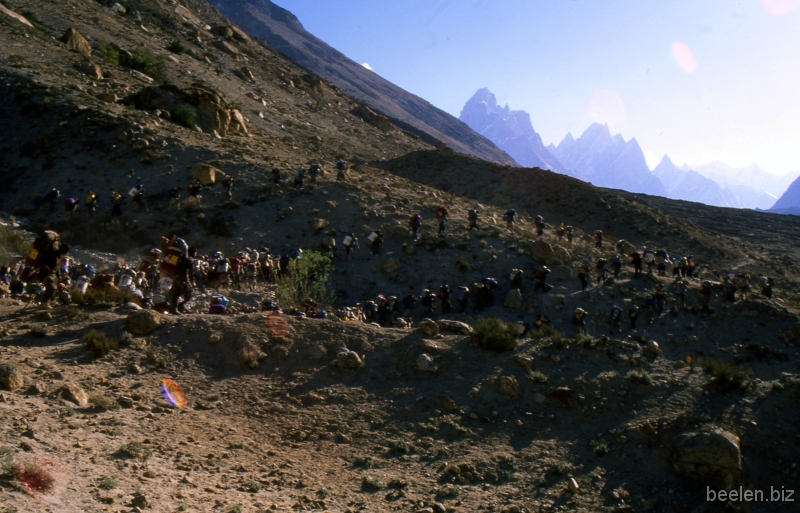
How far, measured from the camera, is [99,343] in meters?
8.11

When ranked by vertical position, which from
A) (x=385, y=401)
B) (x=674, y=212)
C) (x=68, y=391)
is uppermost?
(x=674, y=212)

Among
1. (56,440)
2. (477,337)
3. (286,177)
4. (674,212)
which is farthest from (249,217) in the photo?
(674,212)

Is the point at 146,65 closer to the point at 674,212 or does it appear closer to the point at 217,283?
the point at 217,283

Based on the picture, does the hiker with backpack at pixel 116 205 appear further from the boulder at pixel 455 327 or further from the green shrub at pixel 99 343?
the boulder at pixel 455 327

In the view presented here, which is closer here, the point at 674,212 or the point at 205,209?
the point at 205,209

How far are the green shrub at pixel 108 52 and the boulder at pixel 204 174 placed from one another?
17.7m

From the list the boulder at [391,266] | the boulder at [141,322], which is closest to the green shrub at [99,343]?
the boulder at [141,322]

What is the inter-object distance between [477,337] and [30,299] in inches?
335

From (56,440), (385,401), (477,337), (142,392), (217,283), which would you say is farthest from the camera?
(217,283)

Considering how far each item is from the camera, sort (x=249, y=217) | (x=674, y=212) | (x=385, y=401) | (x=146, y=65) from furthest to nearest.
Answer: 1. (x=674, y=212)
2. (x=146, y=65)
3. (x=249, y=217)
4. (x=385, y=401)

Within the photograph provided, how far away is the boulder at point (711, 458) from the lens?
23.5ft

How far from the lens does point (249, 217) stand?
854 inches

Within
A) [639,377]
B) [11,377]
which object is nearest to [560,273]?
[639,377]

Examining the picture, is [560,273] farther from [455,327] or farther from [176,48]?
[176,48]
